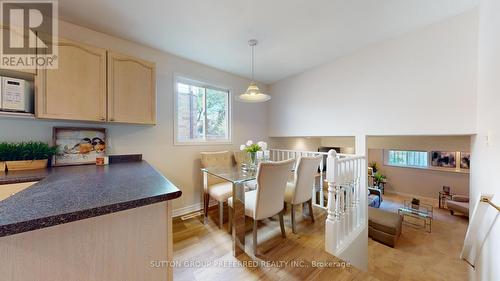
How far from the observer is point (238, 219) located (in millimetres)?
1896

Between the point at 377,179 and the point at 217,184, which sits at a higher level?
the point at 217,184

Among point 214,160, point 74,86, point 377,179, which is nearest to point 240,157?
point 214,160

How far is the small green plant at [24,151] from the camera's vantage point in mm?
1544

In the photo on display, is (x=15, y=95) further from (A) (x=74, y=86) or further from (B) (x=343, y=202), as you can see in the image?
(B) (x=343, y=202)

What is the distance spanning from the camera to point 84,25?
2.02 meters

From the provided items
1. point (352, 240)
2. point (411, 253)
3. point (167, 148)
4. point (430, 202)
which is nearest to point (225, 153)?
point (167, 148)

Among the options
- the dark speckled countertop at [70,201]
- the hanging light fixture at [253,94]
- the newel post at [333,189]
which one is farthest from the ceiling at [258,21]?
the dark speckled countertop at [70,201]

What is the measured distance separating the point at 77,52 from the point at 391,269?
206 inches

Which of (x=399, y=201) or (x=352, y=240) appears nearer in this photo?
(x=352, y=240)

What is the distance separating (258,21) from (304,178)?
1.95 metres

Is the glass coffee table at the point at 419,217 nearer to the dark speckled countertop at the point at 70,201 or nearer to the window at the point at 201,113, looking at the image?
the window at the point at 201,113

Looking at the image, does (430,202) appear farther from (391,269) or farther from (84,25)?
(84,25)

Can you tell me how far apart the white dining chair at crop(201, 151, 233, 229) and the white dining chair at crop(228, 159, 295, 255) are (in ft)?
1.43

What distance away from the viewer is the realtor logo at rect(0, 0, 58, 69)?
4.73ft
